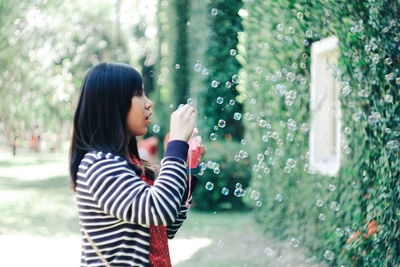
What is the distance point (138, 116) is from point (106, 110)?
0.12 metres

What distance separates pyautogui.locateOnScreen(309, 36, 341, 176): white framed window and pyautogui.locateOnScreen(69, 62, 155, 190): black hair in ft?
12.6

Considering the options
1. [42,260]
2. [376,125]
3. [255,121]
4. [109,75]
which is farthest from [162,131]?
[109,75]

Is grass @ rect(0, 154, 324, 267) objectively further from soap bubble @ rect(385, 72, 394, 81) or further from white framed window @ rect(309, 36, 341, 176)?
soap bubble @ rect(385, 72, 394, 81)

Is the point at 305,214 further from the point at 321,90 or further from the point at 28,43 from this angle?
the point at 28,43

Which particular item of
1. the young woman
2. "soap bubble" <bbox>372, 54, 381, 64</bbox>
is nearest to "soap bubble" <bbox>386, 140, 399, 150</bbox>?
"soap bubble" <bbox>372, 54, 381, 64</bbox>

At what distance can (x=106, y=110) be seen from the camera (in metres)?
1.93

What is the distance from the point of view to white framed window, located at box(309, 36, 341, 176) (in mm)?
5723

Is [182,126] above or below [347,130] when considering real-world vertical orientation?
above

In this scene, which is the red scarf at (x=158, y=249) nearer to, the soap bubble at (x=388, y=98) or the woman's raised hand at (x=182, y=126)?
the woman's raised hand at (x=182, y=126)

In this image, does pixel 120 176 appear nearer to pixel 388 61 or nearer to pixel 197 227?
pixel 388 61

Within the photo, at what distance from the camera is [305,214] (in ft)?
19.8

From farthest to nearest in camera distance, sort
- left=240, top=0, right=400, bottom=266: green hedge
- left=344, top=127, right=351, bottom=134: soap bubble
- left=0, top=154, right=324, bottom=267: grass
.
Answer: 1. left=0, top=154, right=324, bottom=267: grass
2. left=344, top=127, right=351, bottom=134: soap bubble
3. left=240, top=0, right=400, bottom=266: green hedge

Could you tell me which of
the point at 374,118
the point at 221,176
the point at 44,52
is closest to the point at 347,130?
the point at 374,118

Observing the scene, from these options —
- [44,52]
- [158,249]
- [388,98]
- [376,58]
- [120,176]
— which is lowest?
[158,249]
